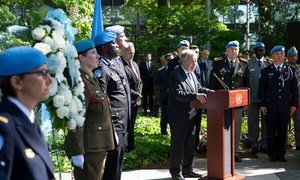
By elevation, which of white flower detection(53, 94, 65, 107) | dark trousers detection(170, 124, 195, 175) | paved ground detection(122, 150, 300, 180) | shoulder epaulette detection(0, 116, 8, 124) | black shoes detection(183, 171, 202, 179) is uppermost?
shoulder epaulette detection(0, 116, 8, 124)

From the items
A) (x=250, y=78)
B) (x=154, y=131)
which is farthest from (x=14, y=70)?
(x=154, y=131)

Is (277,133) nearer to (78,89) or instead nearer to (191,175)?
(191,175)

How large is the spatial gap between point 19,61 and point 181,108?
164 inches

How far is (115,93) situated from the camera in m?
5.18

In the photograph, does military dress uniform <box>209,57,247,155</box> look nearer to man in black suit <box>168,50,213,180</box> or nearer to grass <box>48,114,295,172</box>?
grass <box>48,114,295,172</box>

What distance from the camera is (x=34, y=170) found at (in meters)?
2.62

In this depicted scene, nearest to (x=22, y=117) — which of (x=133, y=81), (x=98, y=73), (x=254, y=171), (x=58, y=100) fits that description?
(x=58, y=100)

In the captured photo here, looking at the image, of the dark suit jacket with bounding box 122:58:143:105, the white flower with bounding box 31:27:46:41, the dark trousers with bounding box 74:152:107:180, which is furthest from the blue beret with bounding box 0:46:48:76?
the dark suit jacket with bounding box 122:58:143:105

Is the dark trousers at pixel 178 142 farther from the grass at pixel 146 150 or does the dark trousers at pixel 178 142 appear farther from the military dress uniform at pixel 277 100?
the military dress uniform at pixel 277 100

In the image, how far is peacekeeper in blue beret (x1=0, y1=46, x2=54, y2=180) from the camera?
2.53 meters

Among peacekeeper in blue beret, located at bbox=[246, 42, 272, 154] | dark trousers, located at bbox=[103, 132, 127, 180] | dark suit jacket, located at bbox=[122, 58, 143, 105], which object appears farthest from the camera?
peacekeeper in blue beret, located at bbox=[246, 42, 272, 154]

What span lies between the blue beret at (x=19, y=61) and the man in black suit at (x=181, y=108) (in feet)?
12.3

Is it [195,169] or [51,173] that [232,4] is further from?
[51,173]

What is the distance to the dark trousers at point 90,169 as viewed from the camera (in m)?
4.48
